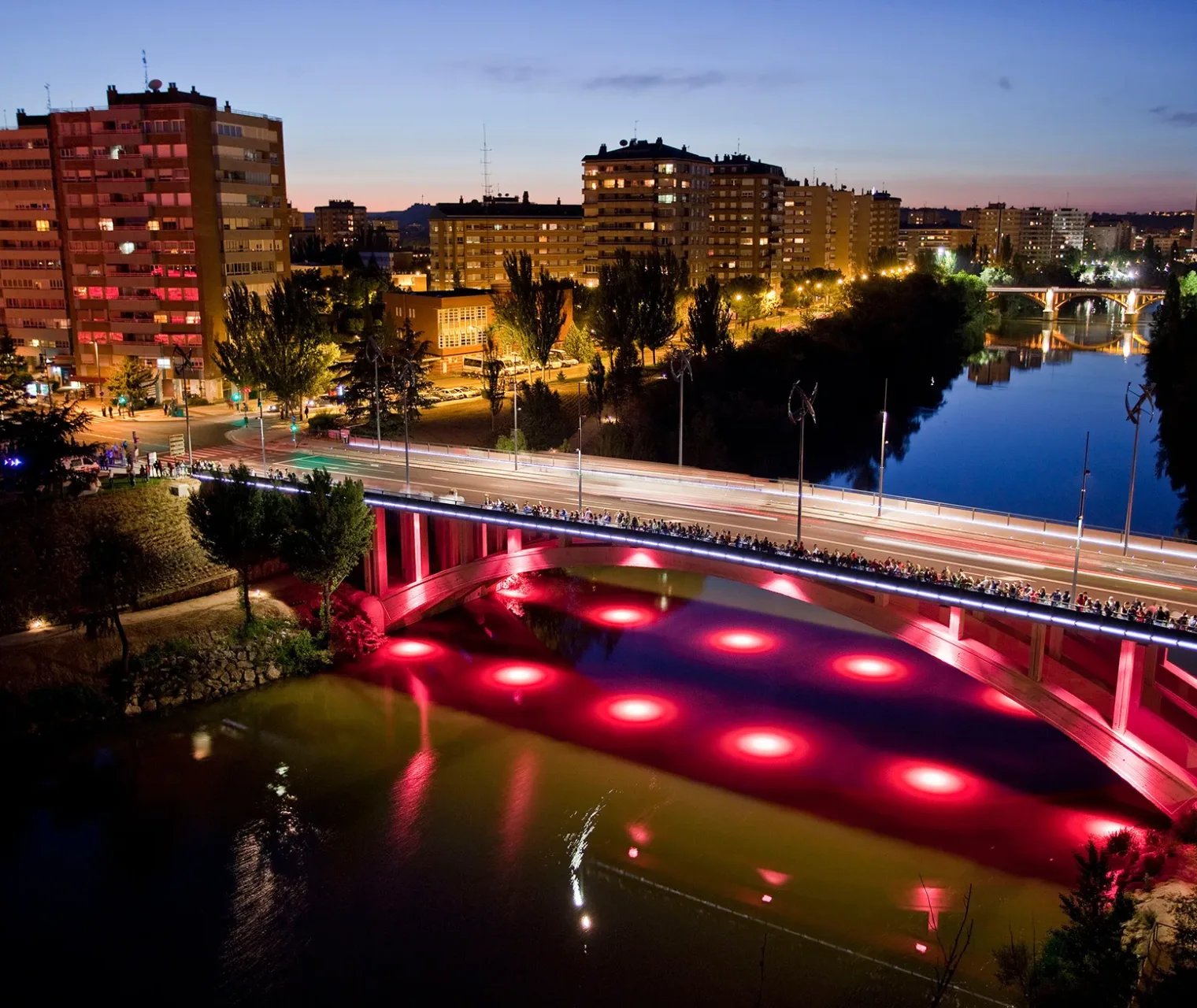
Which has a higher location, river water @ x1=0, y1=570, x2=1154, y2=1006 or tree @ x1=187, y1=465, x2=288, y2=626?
tree @ x1=187, y1=465, x2=288, y2=626

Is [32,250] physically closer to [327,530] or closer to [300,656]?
[327,530]

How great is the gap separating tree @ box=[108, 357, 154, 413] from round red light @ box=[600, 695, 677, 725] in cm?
4479

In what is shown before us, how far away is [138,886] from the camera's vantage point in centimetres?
2970

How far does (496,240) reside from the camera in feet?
479

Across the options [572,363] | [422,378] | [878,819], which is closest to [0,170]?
[422,378]

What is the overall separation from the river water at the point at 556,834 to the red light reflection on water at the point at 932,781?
11 centimetres

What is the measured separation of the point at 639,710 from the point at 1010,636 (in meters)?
13.8

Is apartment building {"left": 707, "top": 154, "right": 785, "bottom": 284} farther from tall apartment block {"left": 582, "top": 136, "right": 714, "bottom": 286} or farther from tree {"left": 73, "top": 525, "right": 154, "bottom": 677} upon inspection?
tree {"left": 73, "top": 525, "right": 154, "bottom": 677}

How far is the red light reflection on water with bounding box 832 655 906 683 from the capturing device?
43188 mm

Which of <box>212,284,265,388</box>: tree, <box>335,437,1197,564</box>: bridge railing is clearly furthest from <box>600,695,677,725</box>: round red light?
<box>212,284,265,388</box>: tree

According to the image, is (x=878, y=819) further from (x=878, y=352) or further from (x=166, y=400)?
(x=878, y=352)

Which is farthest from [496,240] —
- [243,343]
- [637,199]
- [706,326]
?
[243,343]

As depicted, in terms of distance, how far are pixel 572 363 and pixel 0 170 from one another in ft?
163

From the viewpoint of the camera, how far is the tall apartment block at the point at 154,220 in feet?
262
